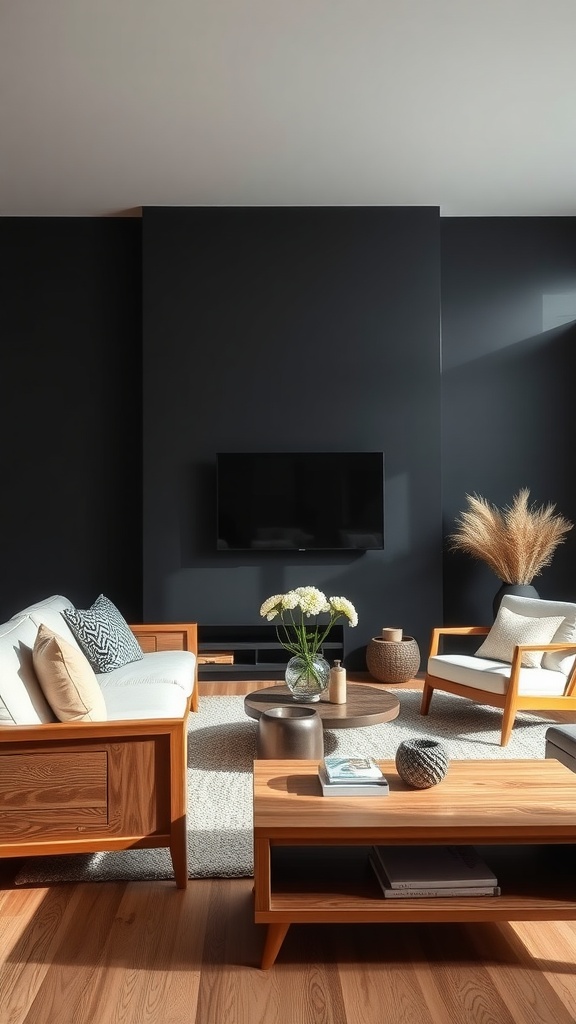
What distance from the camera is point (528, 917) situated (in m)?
2.14

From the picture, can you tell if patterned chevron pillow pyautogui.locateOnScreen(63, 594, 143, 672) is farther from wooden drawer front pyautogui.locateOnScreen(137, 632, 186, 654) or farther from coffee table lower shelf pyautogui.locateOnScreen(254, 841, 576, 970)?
coffee table lower shelf pyautogui.locateOnScreen(254, 841, 576, 970)

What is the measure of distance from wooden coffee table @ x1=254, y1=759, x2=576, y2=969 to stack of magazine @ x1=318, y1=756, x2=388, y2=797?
3 centimetres

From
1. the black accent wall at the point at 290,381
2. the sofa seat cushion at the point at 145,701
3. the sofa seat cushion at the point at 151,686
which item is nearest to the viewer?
the sofa seat cushion at the point at 145,701

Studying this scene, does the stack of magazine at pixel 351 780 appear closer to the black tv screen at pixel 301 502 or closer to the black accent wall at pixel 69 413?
the black tv screen at pixel 301 502

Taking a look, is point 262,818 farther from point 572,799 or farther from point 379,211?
point 379,211

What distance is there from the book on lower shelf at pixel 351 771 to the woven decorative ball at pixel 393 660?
3429 mm

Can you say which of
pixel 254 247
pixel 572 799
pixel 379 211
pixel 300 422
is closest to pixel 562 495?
pixel 300 422

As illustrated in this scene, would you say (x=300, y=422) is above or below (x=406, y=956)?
above

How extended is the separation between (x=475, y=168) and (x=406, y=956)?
503 cm

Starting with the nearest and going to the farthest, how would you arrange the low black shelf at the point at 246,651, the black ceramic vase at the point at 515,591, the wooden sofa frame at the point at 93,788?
the wooden sofa frame at the point at 93,788
the black ceramic vase at the point at 515,591
the low black shelf at the point at 246,651

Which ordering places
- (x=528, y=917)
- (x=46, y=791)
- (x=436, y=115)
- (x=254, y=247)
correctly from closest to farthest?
(x=528, y=917) → (x=46, y=791) → (x=436, y=115) → (x=254, y=247)

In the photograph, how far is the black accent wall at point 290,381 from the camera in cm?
630

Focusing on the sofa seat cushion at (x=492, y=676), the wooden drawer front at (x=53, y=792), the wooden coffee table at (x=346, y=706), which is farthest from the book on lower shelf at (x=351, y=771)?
the sofa seat cushion at (x=492, y=676)

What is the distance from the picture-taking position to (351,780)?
94.6 inches
